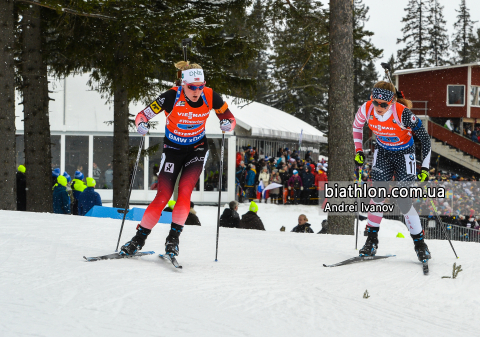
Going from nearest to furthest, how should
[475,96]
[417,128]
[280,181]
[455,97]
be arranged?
[417,128], [280,181], [455,97], [475,96]

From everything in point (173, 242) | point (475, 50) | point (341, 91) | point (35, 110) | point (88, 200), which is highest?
point (475, 50)

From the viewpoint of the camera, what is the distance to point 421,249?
18.9 ft

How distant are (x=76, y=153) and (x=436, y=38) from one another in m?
45.5

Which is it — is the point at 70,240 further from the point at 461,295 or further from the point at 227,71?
the point at 227,71

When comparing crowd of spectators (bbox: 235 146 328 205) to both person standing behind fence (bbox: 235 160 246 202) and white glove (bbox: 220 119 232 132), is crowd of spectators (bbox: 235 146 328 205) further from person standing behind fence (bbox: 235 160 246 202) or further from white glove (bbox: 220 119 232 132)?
white glove (bbox: 220 119 232 132)

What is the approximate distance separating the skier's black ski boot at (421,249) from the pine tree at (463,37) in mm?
59128

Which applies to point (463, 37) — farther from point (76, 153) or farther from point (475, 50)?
point (76, 153)

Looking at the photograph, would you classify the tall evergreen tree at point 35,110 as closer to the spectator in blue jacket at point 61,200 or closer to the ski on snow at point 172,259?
the spectator in blue jacket at point 61,200

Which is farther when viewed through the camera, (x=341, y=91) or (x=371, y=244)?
(x=341, y=91)

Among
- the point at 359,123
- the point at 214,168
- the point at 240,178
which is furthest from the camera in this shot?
the point at 214,168

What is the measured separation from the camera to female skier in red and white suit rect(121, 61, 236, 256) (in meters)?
5.50

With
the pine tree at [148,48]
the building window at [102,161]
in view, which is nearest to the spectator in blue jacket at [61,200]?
the pine tree at [148,48]

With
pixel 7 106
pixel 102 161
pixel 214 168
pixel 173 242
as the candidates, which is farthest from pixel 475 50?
pixel 173 242

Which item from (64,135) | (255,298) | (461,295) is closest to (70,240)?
(255,298)
